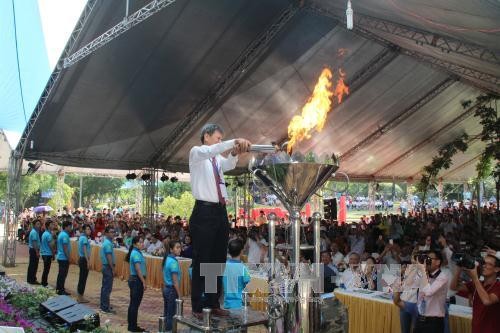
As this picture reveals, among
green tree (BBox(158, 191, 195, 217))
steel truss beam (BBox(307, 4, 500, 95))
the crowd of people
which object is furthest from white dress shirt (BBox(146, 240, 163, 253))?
green tree (BBox(158, 191, 195, 217))

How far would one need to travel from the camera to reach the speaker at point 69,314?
427cm

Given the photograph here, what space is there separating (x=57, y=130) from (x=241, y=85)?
5845 millimetres

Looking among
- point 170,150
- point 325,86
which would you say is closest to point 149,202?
point 170,150

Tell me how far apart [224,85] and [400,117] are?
727 cm

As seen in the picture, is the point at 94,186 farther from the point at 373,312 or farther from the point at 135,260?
A: the point at 373,312

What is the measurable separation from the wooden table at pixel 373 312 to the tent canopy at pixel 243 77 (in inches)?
183

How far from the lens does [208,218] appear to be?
3.30 meters

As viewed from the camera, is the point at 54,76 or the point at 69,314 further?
the point at 54,76

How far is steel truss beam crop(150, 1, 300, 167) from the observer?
507 inches

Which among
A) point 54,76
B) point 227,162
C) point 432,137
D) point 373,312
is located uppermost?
point 54,76

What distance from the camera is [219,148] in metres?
3.01

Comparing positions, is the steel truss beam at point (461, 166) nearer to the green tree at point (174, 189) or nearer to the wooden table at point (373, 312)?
the wooden table at point (373, 312)

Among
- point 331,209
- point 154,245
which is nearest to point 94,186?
point 331,209

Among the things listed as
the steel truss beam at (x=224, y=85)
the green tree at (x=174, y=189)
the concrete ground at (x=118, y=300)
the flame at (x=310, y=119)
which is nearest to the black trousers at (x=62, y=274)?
the concrete ground at (x=118, y=300)
